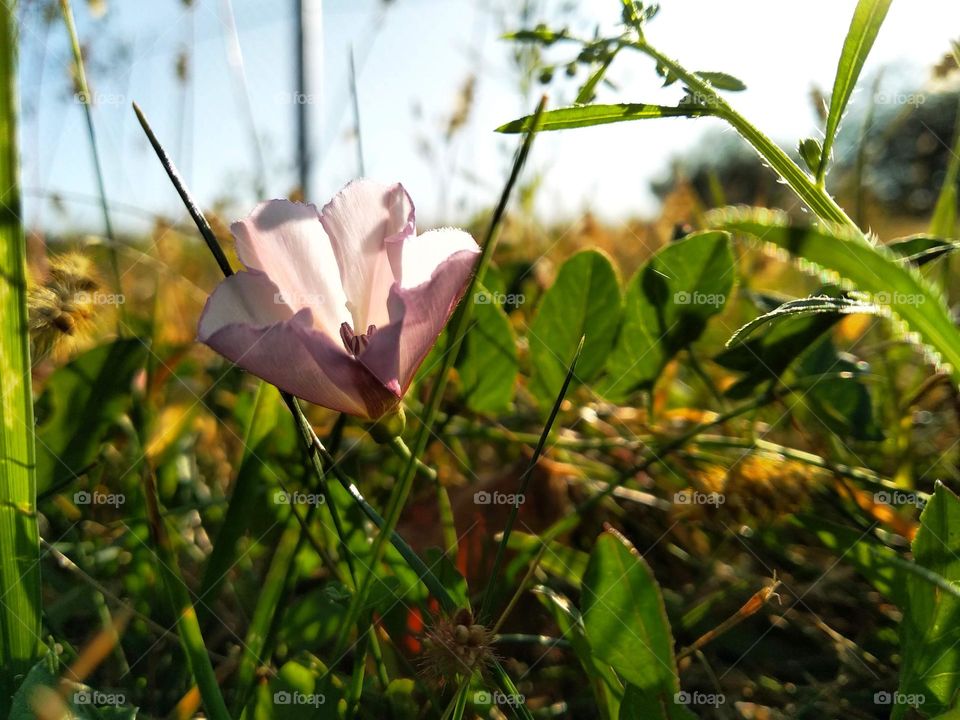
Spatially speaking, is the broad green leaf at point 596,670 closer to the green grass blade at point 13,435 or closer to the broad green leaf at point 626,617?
the broad green leaf at point 626,617

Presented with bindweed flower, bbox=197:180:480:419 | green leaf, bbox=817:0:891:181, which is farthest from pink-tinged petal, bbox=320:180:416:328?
green leaf, bbox=817:0:891:181

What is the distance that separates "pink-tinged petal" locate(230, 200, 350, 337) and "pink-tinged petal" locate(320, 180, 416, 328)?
1cm

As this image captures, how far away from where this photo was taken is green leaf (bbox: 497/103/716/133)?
62 centimetres

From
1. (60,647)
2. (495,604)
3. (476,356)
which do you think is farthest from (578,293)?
(60,647)

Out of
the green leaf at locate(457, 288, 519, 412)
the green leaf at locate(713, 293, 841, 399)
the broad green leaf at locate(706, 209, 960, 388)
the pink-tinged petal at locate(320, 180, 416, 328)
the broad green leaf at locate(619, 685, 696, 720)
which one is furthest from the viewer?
the green leaf at locate(457, 288, 519, 412)

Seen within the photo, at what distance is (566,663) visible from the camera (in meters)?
0.82

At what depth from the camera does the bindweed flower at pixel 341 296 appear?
0.56 m

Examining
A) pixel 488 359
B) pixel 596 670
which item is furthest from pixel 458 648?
pixel 488 359

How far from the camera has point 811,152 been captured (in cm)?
59

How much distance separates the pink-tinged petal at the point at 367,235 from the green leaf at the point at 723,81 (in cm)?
27

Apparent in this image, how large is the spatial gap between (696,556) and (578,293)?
1.24 feet

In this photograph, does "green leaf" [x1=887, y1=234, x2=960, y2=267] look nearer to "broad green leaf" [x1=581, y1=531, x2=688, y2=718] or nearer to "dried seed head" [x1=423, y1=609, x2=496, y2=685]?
"broad green leaf" [x1=581, y1=531, x2=688, y2=718]

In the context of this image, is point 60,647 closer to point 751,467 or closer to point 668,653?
point 668,653

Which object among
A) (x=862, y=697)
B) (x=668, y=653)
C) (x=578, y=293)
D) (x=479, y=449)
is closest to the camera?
(x=668, y=653)
